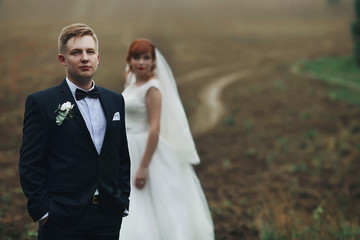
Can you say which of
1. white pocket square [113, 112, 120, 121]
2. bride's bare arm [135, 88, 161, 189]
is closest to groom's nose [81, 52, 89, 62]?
white pocket square [113, 112, 120, 121]

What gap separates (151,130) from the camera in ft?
11.0

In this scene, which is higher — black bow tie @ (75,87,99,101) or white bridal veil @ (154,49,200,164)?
black bow tie @ (75,87,99,101)

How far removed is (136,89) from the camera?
11.4 ft

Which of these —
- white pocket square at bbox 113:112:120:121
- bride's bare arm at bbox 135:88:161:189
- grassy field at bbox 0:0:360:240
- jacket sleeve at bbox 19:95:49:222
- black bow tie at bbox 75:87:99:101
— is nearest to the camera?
jacket sleeve at bbox 19:95:49:222

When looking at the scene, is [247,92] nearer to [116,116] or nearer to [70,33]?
[116,116]

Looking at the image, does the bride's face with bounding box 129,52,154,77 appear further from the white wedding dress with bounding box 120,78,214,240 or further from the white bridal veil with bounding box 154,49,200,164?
the white bridal veil with bounding box 154,49,200,164

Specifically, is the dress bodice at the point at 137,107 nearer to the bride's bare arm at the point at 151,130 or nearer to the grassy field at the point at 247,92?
the bride's bare arm at the point at 151,130

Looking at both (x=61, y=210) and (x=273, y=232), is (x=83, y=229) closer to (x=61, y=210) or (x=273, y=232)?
(x=61, y=210)

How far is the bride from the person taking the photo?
3381 millimetres

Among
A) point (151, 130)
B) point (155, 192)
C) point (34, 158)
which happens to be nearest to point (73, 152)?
point (34, 158)

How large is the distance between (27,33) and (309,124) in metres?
10.8

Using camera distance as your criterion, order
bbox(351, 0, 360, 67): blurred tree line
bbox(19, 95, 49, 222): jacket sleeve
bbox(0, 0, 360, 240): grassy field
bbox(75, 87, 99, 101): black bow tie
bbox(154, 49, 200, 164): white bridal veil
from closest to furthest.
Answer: bbox(19, 95, 49, 222): jacket sleeve → bbox(75, 87, 99, 101): black bow tie → bbox(154, 49, 200, 164): white bridal veil → bbox(0, 0, 360, 240): grassy field → bbox(351, 0, 360, 67): blurred tree line

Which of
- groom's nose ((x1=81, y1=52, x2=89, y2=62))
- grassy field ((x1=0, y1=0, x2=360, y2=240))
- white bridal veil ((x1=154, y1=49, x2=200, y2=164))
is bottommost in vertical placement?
grassy field ((x1=0, y1=0, x2=360, y2=240))

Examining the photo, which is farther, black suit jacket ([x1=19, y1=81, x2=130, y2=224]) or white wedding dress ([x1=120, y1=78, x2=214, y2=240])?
Answer: white wedding dress ([x1=120, y1=78, x2=214, y2=240])
